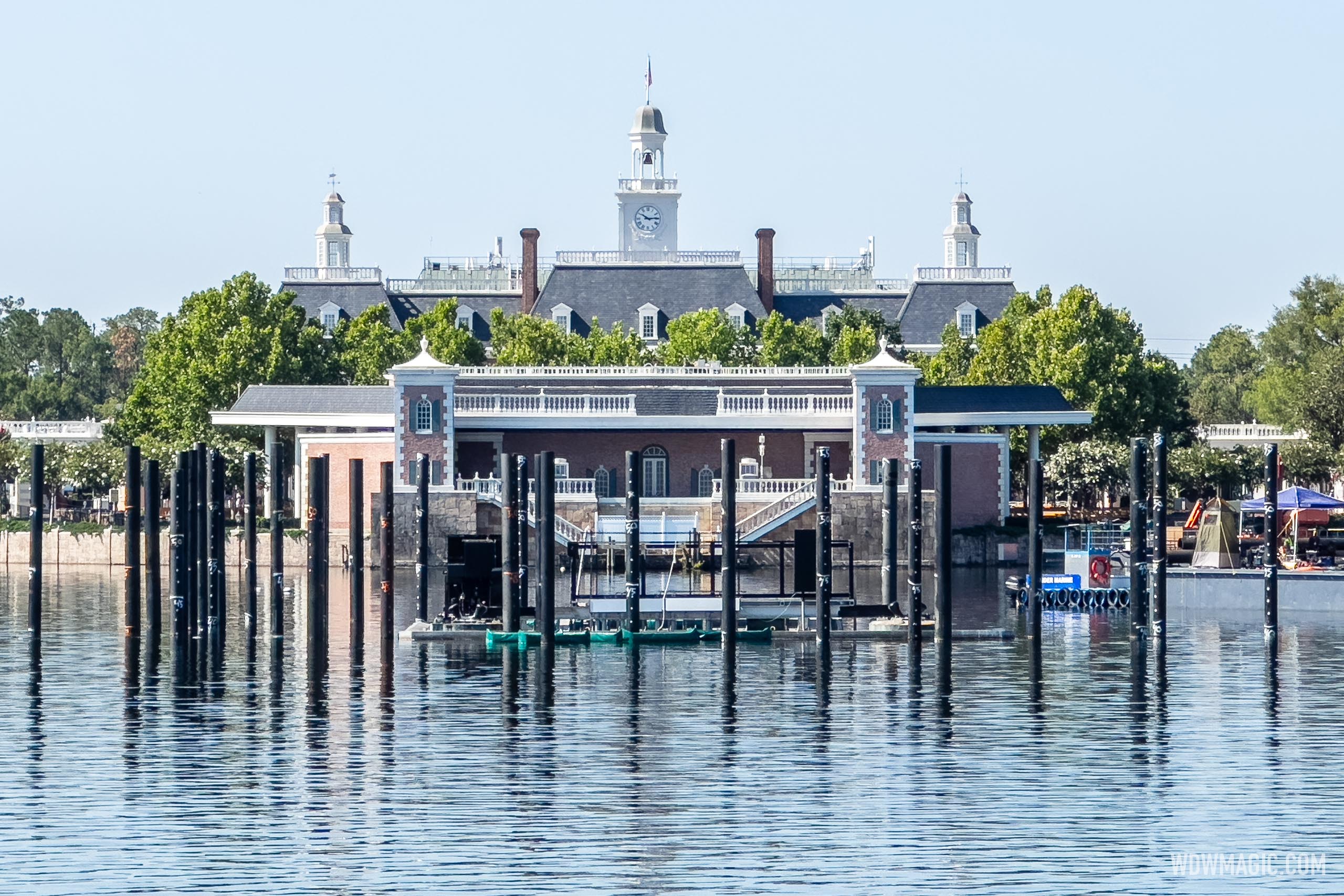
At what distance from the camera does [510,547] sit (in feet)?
173

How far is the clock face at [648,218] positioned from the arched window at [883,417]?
68472 millimetres

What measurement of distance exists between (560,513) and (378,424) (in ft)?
31.4

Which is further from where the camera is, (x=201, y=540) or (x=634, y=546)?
(x=201, y=540)

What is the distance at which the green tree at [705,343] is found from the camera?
372ft

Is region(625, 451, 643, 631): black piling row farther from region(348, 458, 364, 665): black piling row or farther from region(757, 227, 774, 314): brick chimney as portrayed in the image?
region(757, 227, 774, 314): brick chimney

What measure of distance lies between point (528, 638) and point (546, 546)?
3782mm

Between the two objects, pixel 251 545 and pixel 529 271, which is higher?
pixel 529 271

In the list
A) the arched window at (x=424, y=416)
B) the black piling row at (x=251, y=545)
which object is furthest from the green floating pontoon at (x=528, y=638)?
the arched window at (x=424, y=416)

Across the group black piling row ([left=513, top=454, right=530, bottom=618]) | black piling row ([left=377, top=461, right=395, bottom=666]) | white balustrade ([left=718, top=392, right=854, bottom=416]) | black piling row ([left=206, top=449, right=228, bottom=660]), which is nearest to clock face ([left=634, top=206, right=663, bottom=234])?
white balustrade ([left=718, top=392, right=854, bottom=416])

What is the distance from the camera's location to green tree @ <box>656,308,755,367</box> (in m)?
113

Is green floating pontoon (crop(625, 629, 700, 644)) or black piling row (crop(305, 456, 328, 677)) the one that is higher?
black piling row (crop(305, 456, 328, 677))

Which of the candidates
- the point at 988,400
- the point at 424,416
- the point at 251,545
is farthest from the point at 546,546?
the point at 988,400

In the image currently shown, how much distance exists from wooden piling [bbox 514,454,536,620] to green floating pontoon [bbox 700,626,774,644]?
14.6 feet

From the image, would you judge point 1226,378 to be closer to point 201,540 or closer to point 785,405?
point 785,405
